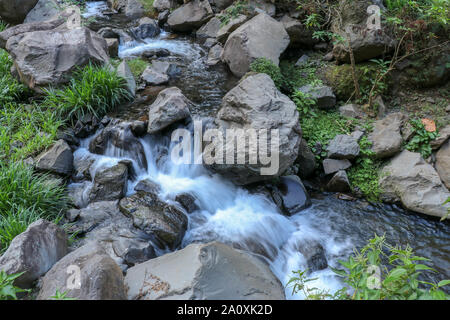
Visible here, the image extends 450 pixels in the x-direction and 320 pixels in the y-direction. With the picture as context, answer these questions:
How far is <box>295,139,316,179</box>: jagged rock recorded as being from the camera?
18.5 ft

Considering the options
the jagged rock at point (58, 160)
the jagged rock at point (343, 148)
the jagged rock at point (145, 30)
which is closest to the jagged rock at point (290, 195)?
the jagged rock at point (343, 148)

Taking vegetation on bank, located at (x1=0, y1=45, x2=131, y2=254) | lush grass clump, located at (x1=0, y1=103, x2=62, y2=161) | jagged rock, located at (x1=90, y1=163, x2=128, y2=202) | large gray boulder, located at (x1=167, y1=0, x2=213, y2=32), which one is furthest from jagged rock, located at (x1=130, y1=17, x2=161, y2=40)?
jagged rock, located at (x1=90, y1=163, x2=128, y2=202)

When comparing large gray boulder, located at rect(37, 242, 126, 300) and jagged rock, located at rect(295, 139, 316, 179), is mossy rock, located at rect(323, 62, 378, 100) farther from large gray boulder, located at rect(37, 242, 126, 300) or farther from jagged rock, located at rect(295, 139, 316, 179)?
large gray boulder, located at rect(37, 242, 126, 300)

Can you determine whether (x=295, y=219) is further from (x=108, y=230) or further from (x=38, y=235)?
(x=38, y=235)

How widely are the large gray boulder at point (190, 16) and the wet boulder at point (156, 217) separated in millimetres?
6970

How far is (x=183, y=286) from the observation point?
2.68 metres

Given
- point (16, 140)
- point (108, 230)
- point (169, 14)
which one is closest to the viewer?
point (108, 230)

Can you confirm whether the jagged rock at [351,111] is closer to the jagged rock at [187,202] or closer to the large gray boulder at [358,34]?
the large gray boulder at [358,34]

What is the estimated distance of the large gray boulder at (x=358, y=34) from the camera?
248 inches

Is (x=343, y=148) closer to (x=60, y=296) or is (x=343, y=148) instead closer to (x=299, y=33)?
(x=299, y=33)

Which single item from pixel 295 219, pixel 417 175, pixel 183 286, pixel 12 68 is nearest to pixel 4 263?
pixel 183 286
